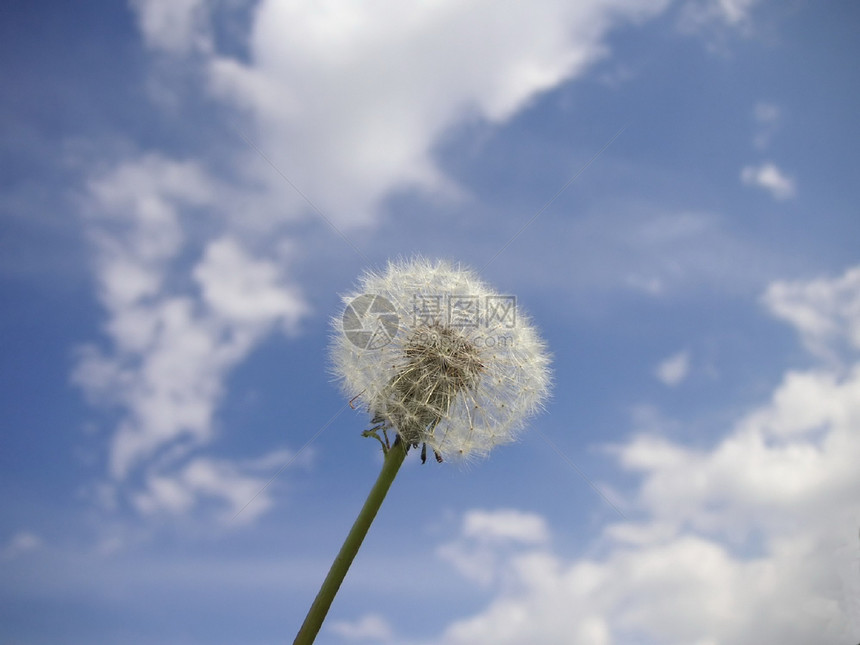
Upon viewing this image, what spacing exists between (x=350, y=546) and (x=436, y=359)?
249cm

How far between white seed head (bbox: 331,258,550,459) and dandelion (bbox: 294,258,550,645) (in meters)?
0.01

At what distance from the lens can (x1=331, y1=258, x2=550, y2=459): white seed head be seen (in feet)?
24.6

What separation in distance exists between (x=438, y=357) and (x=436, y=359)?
41mm

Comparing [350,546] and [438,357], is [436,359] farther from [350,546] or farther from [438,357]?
[350,546]

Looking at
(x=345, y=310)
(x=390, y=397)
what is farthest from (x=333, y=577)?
(x=345, y=310)

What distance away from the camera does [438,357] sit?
308 inches

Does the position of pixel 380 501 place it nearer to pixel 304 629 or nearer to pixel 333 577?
pixel 333 577

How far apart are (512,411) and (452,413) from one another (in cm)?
83

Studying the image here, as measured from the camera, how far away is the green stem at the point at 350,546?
20.2 ft

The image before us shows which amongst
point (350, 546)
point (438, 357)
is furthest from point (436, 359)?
point (350, 546)

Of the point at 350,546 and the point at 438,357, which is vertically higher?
the point at 438,357

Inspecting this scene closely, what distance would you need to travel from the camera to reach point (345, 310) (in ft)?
27.6

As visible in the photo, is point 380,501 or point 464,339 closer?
point 380,501

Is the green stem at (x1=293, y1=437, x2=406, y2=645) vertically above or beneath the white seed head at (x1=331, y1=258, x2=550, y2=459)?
beneath
